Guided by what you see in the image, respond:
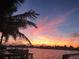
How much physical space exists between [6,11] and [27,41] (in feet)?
10.1

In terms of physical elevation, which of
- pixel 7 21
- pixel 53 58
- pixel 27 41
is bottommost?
pixel 53 58

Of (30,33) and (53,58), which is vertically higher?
(30,33)

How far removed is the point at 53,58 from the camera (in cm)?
1188

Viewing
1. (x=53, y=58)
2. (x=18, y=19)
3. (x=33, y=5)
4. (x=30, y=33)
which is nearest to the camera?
(x=53, y=58)

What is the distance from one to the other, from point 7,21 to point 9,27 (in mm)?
439

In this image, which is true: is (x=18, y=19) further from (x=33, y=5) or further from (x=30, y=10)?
(x=33, y=5)

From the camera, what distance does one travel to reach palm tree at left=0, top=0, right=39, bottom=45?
1091 cm

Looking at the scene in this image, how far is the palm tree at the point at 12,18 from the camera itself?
430 inches

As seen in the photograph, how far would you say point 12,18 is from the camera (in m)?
12.7

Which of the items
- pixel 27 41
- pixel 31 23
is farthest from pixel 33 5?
pixel 27 41

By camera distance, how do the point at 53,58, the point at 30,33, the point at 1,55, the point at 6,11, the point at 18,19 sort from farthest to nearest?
the point at 30,33
the point at 18,19
the point at 53,58
the point at 6,11
the point at 1,55

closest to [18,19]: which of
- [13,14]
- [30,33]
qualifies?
[13,14]

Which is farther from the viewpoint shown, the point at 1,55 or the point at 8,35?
the point at 8,35

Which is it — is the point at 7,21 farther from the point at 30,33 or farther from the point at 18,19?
the point at 30,33
